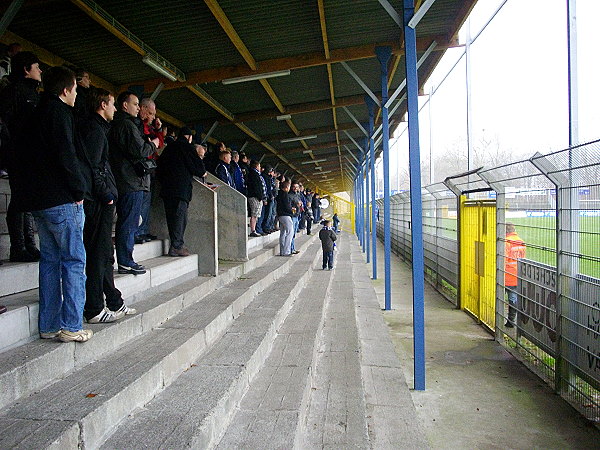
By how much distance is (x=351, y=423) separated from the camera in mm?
3373

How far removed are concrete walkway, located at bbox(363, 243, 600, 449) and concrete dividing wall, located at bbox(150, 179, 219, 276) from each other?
8.28ft

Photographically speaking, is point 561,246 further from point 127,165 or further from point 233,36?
point 233,36

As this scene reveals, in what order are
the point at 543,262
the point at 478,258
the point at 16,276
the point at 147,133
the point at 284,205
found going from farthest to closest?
1. the point at 284,205
2. the point at 478,258
3. the point at 543,262
4. the point at 147,133
5. the point at 16,276

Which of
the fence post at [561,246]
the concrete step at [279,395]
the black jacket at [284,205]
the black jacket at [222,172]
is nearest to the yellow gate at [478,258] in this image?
the fence post at [561,246]

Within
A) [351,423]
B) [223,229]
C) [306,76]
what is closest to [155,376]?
[351,423]

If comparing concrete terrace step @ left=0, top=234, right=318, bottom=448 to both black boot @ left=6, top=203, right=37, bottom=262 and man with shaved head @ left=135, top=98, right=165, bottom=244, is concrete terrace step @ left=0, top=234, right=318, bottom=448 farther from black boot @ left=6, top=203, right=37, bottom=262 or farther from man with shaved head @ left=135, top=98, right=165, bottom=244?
man with shaved head @ left=135, top=98, right=165, bottom=244

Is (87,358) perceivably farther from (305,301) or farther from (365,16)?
(365,16)

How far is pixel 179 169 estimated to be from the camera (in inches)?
221

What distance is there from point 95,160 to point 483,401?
152 inches

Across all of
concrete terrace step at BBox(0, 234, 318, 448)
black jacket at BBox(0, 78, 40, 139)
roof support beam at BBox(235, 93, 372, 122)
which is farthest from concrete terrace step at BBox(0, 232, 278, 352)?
roof support beam at BBox(235, 93, 372, 122)

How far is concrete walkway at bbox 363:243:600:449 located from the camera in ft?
12.9

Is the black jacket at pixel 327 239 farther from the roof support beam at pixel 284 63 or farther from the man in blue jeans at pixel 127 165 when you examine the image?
the man in blue jeans at pixel 127 165

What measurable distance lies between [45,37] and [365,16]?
14.2ft

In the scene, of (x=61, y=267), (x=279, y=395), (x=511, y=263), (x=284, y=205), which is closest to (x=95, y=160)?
(x=61, y=267)
